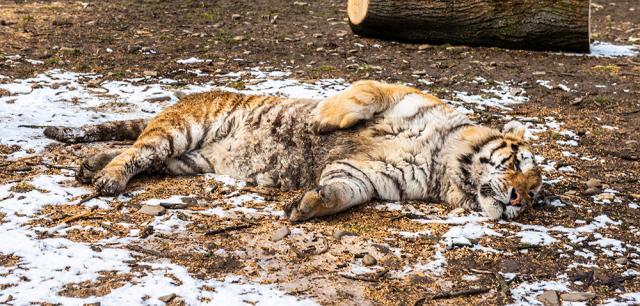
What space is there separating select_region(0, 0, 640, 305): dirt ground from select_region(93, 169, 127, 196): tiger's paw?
17 centimetres

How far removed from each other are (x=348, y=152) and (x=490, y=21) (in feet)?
18.4

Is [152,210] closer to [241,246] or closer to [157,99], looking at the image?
[241,246]

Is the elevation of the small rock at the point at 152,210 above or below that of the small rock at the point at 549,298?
above

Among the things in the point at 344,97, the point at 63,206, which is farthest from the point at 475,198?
the point at 63,206

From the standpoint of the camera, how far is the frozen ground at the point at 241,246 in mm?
3498

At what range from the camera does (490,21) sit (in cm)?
975

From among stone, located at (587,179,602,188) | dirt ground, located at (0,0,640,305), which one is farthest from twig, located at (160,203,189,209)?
stone, located at (587,179,602,188)

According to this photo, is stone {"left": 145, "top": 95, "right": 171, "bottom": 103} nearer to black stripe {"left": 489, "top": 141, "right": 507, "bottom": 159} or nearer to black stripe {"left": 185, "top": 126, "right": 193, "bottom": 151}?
black stripe {"left": 185, "top": 126, "right": 193, "bottom": 151}

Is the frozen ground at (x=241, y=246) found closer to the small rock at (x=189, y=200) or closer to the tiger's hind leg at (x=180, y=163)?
the small rock at (x=189, y=200)

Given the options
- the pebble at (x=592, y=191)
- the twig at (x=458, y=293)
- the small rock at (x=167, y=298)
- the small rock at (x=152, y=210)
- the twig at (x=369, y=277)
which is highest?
the small rock at (x=152, y=210)

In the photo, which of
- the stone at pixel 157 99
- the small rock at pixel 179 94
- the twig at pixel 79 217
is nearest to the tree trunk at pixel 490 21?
the small rock at pixel 179 94

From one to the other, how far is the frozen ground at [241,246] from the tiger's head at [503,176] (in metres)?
0.13

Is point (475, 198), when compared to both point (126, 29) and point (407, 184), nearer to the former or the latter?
point (407, 184)

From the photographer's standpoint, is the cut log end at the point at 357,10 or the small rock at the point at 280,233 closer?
the small rock at the point at 280,233
